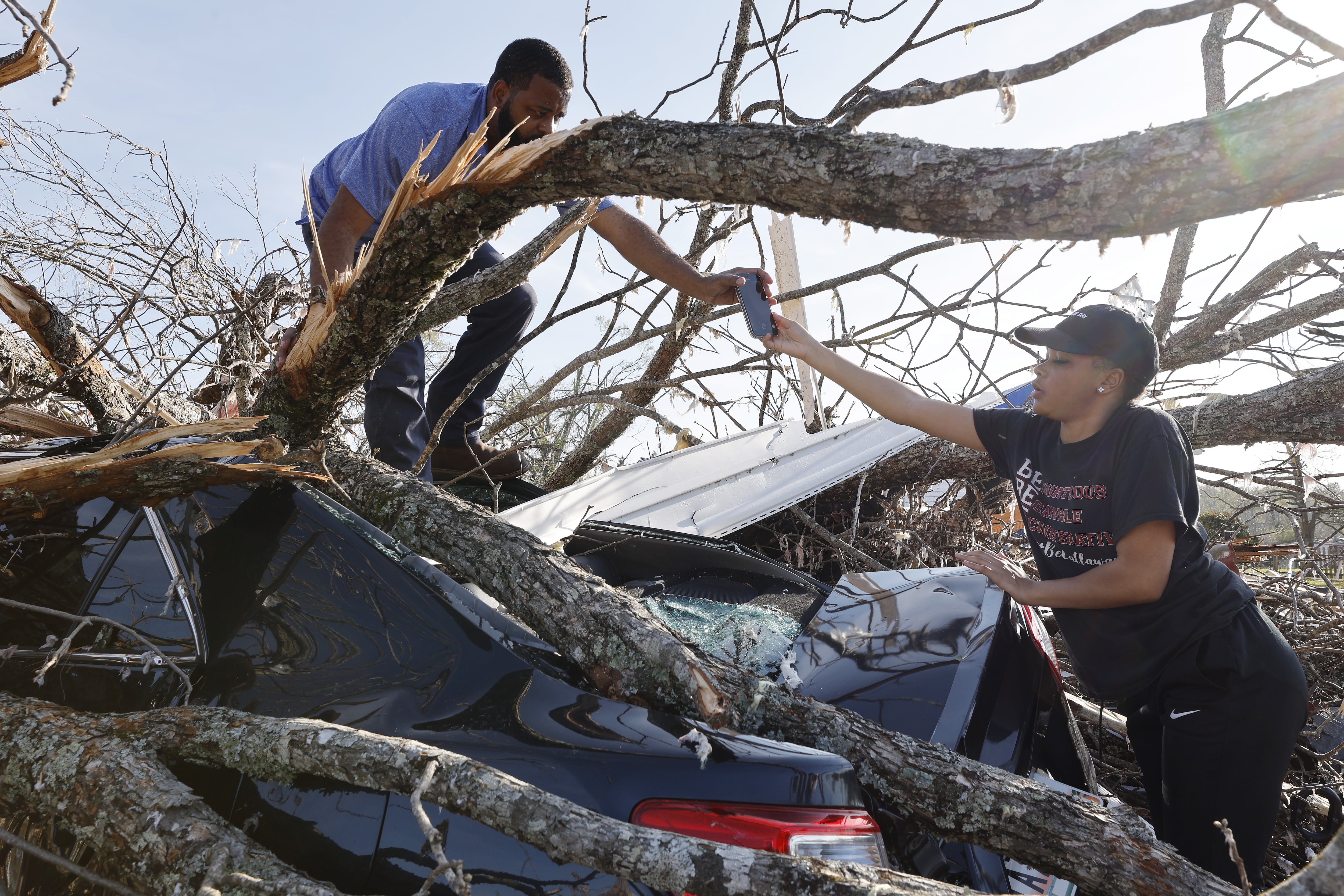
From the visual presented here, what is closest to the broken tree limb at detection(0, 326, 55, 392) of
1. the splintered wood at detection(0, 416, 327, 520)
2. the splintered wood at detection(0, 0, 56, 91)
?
the splintered wood at detection(0, 0, 56, 91)

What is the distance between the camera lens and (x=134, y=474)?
1.90m

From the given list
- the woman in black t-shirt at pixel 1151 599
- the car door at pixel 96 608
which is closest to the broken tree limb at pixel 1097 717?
the woman in black t-shirt at pixel 1151 599

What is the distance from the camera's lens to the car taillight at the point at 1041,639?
222cm

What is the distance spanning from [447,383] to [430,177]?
59.7 inches

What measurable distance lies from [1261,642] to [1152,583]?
38cm

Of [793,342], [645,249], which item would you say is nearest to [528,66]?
[645,249]

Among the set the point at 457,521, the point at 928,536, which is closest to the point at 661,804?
the point at 457,521

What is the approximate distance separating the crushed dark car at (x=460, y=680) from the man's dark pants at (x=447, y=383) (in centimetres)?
128

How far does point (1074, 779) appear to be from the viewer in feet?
7.05

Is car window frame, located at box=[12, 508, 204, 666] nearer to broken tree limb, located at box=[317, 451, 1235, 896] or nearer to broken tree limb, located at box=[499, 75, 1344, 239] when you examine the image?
broken tree limb, located at box=[317, 451, 1235, 896]

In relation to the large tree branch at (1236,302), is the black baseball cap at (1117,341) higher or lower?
lower

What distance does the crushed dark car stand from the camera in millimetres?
1283

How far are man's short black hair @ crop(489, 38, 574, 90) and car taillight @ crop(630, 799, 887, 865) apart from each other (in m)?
2.53

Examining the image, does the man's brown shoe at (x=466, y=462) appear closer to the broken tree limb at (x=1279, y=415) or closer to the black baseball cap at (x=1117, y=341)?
the black baseball cap at (x=1117, y=341)
